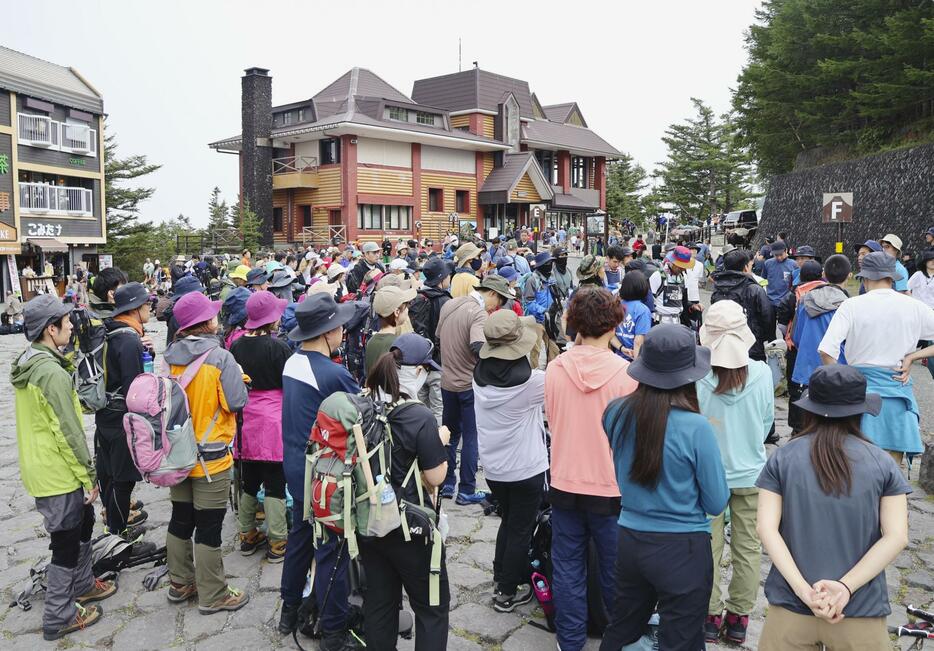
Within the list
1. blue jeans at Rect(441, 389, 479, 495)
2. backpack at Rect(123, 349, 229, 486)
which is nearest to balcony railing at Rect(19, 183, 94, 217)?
blue jeans at Rect(441, 389, 479, 495)

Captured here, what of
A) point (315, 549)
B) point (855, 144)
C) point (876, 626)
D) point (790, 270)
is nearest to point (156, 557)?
point (315, 549)

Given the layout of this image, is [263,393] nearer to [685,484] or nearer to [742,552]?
[685,484]

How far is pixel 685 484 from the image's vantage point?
115 inches

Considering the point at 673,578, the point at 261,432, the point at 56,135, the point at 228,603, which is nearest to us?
the point at 673,578

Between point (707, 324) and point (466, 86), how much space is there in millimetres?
37737

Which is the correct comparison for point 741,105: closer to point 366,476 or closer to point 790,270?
point 790,270

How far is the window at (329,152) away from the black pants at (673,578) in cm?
3209

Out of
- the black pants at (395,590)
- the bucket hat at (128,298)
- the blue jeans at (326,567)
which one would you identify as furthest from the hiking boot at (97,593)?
the black pants at (395,590)

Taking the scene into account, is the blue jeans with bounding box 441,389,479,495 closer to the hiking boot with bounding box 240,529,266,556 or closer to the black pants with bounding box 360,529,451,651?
the hiking boot with bounding box 240,529,266,556

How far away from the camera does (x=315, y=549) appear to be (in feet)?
13.0

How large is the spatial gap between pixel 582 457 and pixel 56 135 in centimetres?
3292

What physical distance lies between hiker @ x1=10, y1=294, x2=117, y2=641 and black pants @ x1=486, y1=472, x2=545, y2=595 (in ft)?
8.31

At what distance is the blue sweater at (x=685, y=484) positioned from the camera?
9.51 ft

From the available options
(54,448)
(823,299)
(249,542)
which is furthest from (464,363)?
(823,299)
